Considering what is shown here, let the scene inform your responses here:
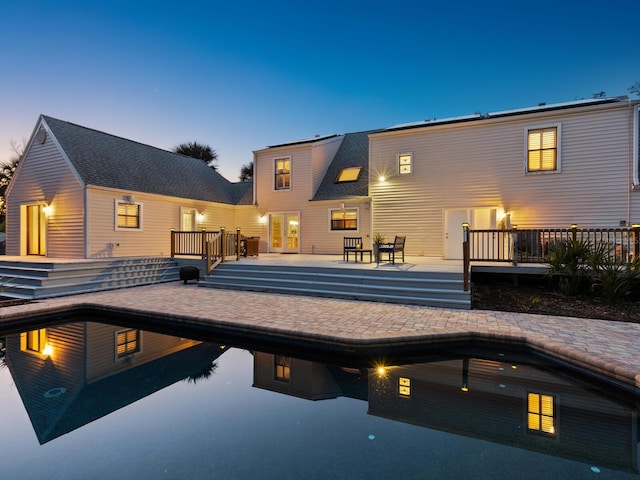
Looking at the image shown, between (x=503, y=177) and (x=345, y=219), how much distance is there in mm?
6434

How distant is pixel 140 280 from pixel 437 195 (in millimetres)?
10928

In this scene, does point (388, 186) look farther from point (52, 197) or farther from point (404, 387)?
point (52, 197)

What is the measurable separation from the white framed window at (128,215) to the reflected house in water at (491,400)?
34.1 feet

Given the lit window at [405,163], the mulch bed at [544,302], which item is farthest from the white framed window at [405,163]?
the mulch bed at [544,302]

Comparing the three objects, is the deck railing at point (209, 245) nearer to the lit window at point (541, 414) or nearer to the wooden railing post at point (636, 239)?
the lit window at point (541, 414)

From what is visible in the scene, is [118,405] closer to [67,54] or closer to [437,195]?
[437,195]

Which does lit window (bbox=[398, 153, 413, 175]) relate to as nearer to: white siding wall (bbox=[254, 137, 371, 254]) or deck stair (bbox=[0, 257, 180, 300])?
white siding wall (bbox=[254, 137, 371, 254])

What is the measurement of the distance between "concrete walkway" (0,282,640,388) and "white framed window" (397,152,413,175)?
23.2ft

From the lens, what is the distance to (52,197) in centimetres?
1253

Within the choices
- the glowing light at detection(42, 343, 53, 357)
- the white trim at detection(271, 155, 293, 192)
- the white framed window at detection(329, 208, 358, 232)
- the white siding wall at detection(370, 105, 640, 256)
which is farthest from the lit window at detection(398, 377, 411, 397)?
the white trim at detection(271, 155, 293, 192)

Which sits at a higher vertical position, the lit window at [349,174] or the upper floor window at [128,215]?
the lit window at [349,174]

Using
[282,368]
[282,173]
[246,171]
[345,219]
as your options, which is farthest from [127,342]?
[246,171]

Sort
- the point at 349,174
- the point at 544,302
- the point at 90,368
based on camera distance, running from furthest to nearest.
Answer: the point at 349,174, the point at 544,302, the point at 90,368

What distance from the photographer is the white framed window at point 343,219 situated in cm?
1500
